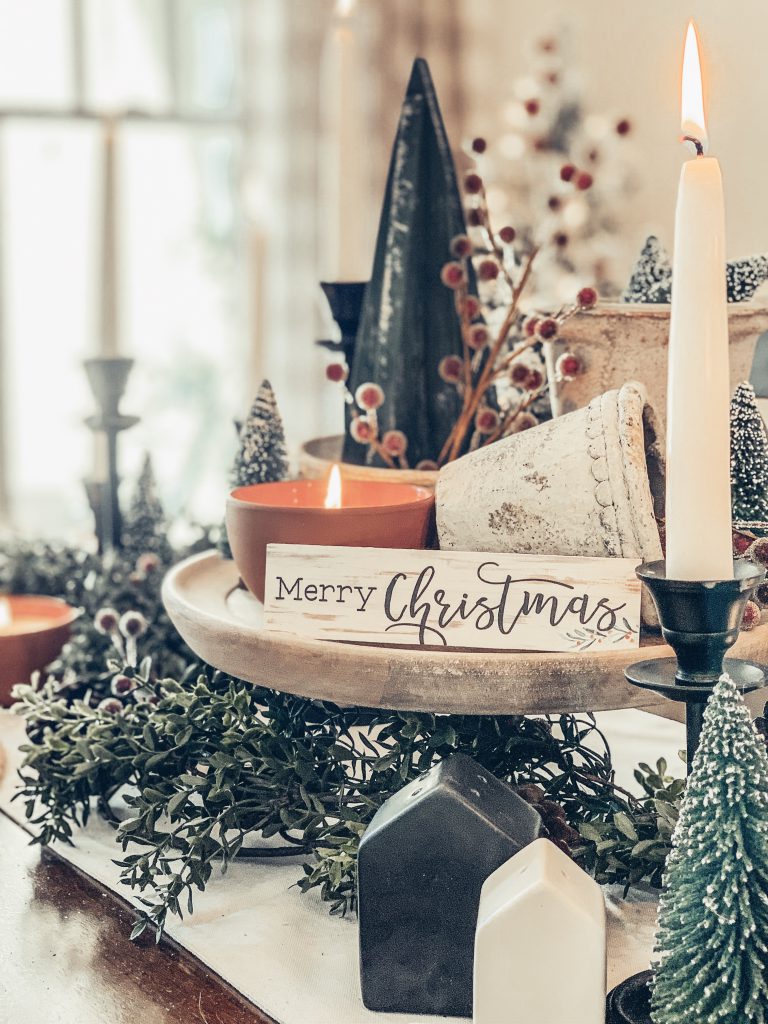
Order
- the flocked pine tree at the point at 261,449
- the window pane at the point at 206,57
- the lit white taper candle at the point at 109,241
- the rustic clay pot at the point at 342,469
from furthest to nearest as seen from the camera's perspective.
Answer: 1. the window pane at the point at 206,57
2. the lit white taper candle at the point at 109,241
3. the flocked pine tree at the point at 261,449
4. the rustic clay pot at the point at 342,469

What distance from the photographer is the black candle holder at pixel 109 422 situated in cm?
116

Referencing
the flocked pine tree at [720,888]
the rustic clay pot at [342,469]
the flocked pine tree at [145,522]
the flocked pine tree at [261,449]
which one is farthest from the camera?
the flocked pine tree at [145,522]

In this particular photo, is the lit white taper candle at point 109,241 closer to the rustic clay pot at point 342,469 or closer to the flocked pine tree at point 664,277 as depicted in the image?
the rustic clay pot at point 342,469

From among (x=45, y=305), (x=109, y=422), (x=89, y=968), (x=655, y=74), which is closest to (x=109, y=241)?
(x=109, y=422)

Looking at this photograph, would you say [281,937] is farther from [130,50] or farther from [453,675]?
[130,50]

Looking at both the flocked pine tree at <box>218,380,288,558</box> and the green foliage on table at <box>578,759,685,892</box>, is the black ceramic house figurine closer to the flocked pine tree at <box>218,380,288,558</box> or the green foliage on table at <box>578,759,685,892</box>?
the green foliage on table at <box>578,759,685,892</box>

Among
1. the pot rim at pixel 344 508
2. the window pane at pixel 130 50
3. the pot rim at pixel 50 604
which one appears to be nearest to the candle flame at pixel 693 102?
the pot rim at pixel 344 508

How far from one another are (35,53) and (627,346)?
10.5ft

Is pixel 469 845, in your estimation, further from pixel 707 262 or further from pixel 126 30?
pixel 126 30

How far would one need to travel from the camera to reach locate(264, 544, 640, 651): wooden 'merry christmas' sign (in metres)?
0.62

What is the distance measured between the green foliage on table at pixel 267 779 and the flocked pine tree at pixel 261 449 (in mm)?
179

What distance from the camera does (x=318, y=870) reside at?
635mm

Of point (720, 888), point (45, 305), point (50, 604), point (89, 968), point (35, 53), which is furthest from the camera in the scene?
point (45, 305)

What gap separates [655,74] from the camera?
2.99 metres
